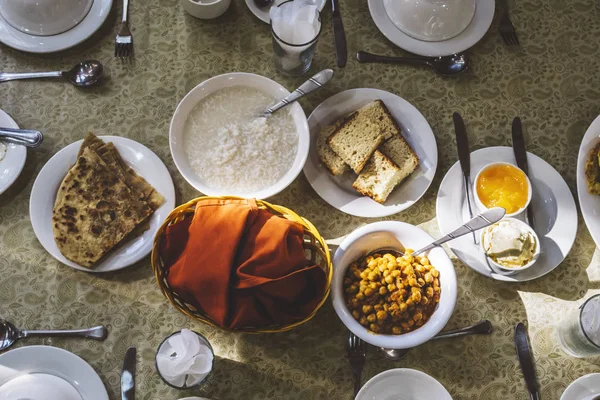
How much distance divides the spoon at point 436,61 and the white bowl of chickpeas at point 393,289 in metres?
0.60

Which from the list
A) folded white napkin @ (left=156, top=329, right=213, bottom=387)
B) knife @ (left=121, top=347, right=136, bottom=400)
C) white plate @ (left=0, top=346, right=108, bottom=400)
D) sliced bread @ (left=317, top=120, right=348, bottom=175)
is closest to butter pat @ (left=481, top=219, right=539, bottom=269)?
sliced bread @ (left=317, top=120, right=348, bottom=175)

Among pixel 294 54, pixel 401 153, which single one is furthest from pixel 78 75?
pixel 401 153

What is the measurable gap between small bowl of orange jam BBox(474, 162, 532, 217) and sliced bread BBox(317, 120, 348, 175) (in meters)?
0.41

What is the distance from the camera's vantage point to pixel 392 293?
1620mm

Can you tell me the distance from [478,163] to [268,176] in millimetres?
662

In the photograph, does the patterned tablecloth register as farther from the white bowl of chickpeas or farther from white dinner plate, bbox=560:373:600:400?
the white bowl of chickpeas

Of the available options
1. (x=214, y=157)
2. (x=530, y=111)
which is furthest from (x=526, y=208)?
(x=214, y=157)

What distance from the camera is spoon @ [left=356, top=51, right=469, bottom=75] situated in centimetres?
193

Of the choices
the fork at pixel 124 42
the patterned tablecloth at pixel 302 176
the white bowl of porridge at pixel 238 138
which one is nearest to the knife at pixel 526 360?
the patterned tablecloth at pixel 302 176

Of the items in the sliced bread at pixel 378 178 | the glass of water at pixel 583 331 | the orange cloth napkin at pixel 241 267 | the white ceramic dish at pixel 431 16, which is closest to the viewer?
the orange cloth napkin at pixel 241 267

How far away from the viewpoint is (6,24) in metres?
1.89

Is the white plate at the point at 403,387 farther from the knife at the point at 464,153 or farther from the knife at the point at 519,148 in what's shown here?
the knife at the point at 519,148

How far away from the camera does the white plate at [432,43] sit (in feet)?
6.34

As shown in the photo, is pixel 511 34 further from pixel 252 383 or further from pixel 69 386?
pixel 69 386
